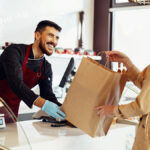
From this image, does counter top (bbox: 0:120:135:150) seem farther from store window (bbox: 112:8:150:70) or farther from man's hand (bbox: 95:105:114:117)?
store window (bbox: 112:8:150:70)

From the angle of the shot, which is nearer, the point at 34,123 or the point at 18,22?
the point at 34,123

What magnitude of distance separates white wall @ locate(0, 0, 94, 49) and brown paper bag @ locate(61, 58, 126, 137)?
225cm

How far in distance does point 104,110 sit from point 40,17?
2.74 metres

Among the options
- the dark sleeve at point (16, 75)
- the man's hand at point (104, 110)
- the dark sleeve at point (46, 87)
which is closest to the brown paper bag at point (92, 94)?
the man's hand at point (104, 110)

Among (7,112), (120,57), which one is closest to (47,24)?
(120,57)

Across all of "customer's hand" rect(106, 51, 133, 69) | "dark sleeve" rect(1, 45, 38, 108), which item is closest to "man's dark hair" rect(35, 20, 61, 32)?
"dark sleeve" rect(1, 45, 38, 108)

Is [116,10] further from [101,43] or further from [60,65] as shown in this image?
[60,65]

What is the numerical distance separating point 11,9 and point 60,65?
3.63ft

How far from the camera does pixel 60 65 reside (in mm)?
4203

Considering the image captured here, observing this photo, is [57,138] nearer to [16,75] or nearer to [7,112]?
[7,112]

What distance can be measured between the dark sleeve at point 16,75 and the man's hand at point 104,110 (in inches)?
21.2

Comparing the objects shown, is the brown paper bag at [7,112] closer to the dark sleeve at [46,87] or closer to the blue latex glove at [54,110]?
the blue latex glove at [54,110]

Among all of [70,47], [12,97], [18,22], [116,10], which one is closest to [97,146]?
[12,97]

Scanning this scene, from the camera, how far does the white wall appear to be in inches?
143
